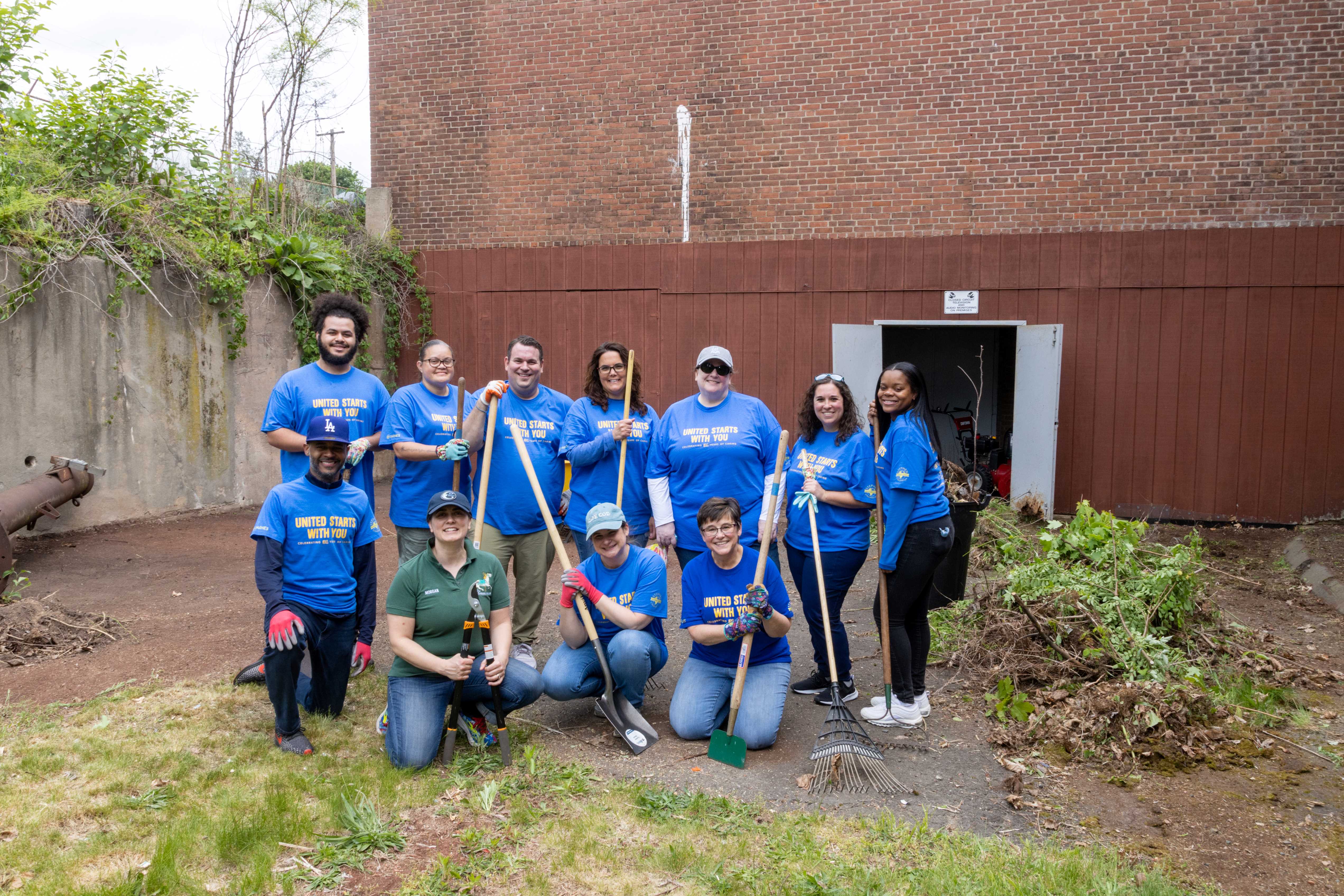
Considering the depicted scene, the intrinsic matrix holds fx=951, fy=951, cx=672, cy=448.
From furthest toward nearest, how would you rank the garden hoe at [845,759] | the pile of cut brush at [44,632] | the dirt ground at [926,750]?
the pile of cut brush at [44,632] < the garden hoe at [845,759] < the dirt ground at [926,750]

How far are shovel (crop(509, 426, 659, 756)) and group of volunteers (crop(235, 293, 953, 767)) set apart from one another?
0.19 feet

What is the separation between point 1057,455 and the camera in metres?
10.6

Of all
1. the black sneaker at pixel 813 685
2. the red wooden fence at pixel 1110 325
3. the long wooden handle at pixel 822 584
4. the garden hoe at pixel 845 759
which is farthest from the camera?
the red wooden fence at pixel 1110 325

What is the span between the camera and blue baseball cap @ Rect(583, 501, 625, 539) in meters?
4.50

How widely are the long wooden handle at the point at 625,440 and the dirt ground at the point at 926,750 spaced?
1.11 meters

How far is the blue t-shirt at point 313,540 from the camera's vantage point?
14.4ft

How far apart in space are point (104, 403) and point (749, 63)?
7.92 m

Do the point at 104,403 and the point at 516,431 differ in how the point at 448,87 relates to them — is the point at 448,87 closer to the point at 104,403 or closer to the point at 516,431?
the point at 104,403

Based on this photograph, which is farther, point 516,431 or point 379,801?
point 516,431

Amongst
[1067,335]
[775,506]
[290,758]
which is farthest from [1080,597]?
[1067,335]

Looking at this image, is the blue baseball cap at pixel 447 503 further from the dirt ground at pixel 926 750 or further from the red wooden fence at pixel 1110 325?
the red wooden fence at pixel 1110 325

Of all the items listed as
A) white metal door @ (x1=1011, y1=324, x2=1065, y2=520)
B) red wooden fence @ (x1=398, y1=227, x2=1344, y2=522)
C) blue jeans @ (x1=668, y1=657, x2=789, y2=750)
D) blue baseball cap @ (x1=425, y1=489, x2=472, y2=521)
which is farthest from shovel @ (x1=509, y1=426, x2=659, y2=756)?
red wooden fence @ (x1=398, y1=227, x2=1344, y2=522)

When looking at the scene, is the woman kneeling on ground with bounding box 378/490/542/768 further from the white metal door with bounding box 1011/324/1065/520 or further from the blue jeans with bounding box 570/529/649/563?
the white metal door with bounding box 1011/324/1065/520

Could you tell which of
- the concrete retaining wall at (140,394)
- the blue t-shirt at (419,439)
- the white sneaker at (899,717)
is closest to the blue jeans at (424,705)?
the blue t-shirt at (419,439)
